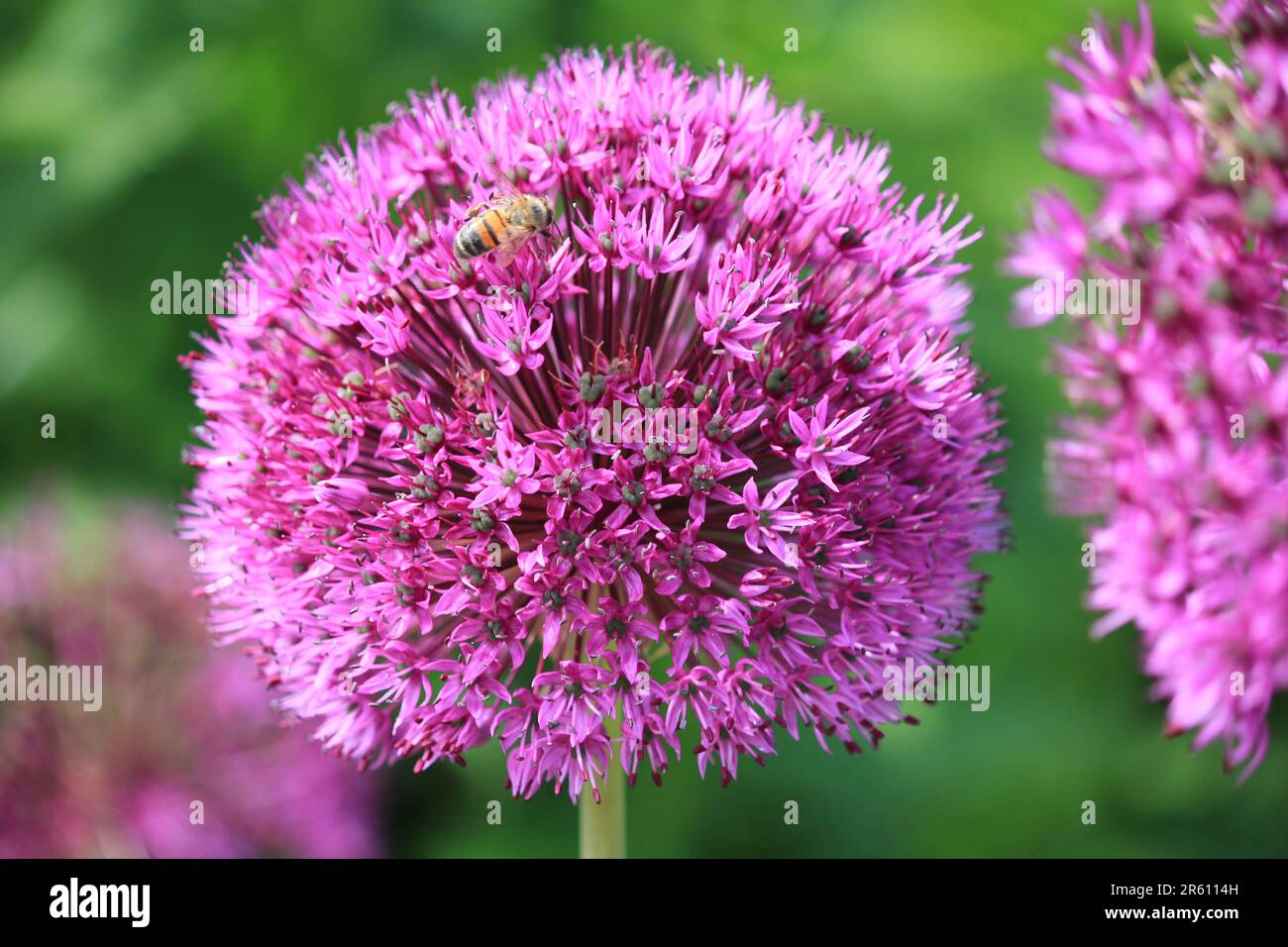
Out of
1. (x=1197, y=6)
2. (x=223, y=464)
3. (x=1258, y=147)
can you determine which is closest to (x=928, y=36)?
(x=1197, y=6)

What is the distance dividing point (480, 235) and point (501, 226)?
0.21ft

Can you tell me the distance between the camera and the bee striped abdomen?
10.2ft

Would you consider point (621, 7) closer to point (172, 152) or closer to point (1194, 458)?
point (172, 152)

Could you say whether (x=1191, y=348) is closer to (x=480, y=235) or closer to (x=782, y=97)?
(x=480, y=235)

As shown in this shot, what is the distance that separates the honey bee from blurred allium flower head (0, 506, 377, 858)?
93.4 inches

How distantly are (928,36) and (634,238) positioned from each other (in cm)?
301

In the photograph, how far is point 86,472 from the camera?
5.73 m

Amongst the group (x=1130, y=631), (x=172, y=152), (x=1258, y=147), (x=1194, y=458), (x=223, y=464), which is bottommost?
(x=1130, y=631)

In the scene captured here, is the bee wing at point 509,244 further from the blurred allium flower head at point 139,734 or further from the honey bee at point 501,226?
the blurred allium flower head at point 139,734

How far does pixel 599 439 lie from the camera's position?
116 inches

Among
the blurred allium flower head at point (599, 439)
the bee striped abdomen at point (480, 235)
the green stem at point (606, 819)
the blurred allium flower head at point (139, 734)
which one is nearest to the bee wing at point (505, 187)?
the blurred allium flower head at point (599, 439)

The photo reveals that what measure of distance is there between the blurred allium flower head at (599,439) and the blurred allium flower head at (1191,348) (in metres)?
0.69

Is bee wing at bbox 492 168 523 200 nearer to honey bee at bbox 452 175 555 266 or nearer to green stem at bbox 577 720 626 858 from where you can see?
honey bee at bbox 452 175 555 266

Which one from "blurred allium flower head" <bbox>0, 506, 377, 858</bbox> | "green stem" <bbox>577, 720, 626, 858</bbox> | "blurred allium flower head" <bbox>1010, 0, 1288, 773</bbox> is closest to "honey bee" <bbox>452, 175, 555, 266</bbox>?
"blurred allium flower head" <bbox>1010, 0, 1288, 773</bbox>
